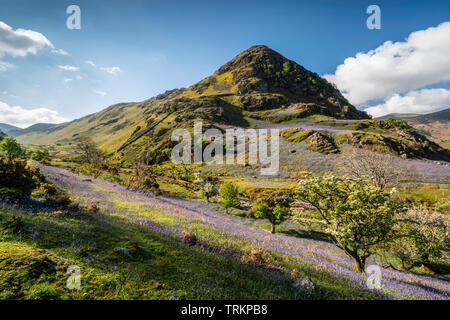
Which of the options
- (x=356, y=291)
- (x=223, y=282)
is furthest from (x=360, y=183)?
(x=223, y=282)

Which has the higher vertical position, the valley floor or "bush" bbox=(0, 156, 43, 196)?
"bush" bbox=(0, 156, 43, 196)

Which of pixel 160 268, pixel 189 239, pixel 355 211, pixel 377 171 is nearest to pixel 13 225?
pixel 160 268

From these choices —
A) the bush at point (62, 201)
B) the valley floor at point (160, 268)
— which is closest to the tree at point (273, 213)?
the valley floor at point (160, 268)

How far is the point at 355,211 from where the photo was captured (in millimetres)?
9727

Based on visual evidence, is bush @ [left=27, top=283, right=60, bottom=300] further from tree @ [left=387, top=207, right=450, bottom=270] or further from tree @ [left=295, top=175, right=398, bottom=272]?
tree @ [left=387, top=207, right=450, bottom=270]

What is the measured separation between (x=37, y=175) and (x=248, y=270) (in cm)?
1687

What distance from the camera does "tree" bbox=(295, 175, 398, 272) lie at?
971 centimetres

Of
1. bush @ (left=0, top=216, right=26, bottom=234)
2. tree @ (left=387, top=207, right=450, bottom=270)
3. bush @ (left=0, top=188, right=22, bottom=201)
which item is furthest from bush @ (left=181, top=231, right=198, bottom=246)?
tree @ (left=387, top=207, right=450, bottom=270)

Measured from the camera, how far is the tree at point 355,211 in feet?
31.9

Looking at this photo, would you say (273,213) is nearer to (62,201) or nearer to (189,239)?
(189,239)

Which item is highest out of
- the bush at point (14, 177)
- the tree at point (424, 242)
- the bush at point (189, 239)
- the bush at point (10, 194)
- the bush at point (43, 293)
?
the bush at point (14, 177)

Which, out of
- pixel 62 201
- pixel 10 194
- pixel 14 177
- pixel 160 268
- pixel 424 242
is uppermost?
pixel 14 177

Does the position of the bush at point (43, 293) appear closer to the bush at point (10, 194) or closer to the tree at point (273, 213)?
the bush at point (10, 194)

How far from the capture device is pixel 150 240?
762cm
